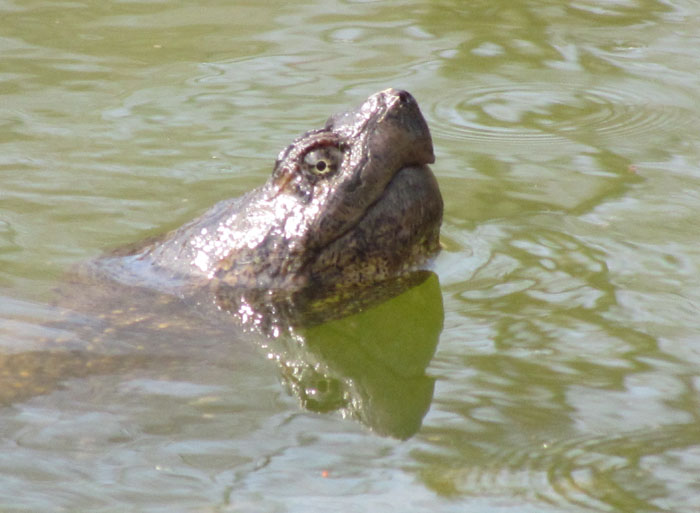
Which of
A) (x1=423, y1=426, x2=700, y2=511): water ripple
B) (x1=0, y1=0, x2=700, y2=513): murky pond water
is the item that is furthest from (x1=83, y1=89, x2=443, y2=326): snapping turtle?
(x1=423, y1=426, x2=700, y2=511): water ripple

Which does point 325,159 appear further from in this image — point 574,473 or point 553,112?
point 553,112

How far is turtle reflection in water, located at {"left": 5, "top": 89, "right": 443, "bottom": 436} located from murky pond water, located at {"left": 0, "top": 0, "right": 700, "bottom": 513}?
8 cm

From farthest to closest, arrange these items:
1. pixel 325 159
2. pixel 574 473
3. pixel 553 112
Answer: pixel 553 112 → pixel 325 159 → pixel 574 473

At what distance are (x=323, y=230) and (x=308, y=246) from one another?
79 mm

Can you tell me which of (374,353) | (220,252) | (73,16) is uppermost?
(73,16)

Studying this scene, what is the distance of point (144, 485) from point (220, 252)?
1.33 meters

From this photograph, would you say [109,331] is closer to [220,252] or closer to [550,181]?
[220,252]

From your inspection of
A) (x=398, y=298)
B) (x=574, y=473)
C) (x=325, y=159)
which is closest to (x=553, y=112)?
(x=398, y=298)

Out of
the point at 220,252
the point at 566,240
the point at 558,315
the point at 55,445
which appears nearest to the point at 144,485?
the point at 55,445

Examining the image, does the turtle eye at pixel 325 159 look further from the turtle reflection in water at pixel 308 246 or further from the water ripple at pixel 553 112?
the water ripple at pixel 553 112

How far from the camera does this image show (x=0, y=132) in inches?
206

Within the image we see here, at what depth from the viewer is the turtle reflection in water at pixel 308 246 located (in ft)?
12.4

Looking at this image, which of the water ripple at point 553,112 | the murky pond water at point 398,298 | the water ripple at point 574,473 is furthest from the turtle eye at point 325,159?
the water ripple at point 553,112

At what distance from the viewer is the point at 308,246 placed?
383 cm
